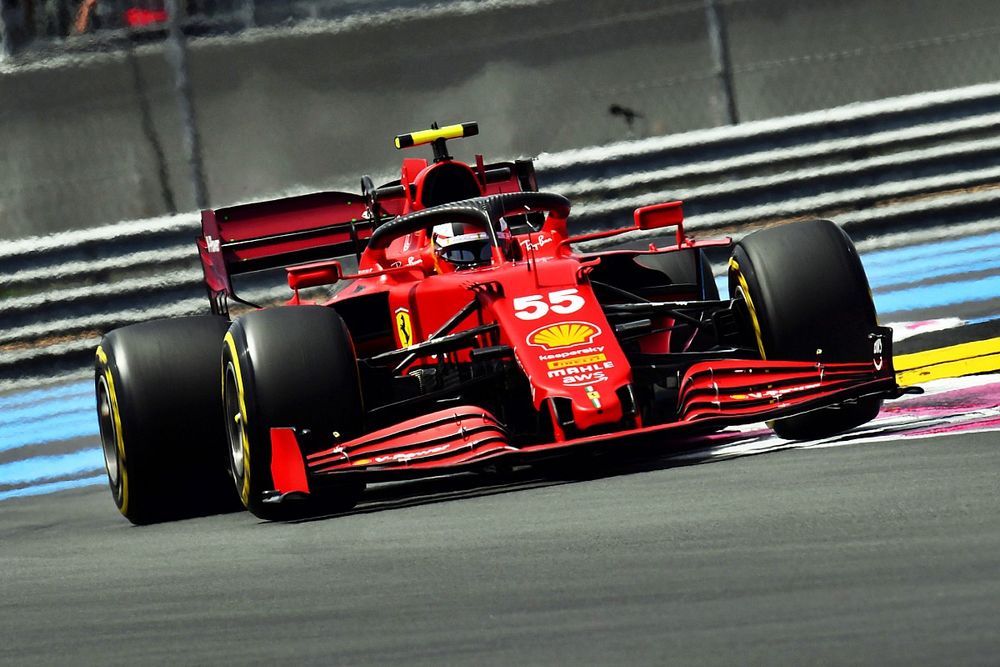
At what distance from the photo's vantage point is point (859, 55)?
1242cm

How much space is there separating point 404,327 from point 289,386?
1.07 metres

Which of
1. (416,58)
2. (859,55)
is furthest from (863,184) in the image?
(416,58)

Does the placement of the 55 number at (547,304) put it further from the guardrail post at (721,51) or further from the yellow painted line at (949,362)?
the guardrail post at (721,51)

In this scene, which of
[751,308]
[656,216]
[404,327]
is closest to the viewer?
[751,308]

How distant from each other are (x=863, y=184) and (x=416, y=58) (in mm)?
3117

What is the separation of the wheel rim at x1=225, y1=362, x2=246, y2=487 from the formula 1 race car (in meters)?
0.02

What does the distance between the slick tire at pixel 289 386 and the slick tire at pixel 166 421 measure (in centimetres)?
62

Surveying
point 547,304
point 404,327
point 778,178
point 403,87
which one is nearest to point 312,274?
point 404,327

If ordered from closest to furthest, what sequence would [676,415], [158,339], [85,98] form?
1. [676,415]
2. [158,339]
3. [85,98]

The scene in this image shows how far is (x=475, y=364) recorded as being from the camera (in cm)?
688

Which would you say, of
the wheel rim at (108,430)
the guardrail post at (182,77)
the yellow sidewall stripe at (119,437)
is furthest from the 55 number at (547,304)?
the guardrail post at (182,77)

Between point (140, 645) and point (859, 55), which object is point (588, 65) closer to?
point (859, 55)

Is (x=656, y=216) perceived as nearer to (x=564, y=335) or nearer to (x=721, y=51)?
(x=564, y=335)

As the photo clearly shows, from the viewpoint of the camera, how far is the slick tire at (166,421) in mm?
6918
